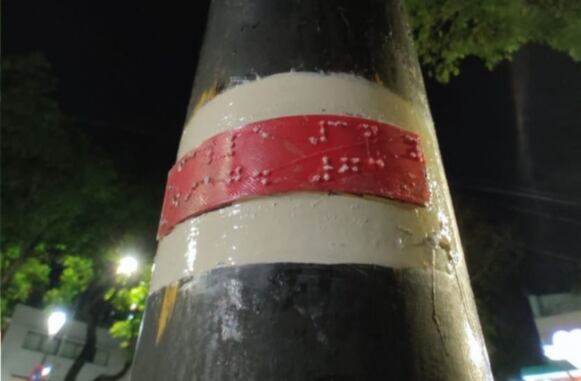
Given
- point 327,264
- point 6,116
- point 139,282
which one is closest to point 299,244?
point 327,264

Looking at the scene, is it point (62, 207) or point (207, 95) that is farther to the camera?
point (62, 207)

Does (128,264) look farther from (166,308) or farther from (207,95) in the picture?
(166,308)

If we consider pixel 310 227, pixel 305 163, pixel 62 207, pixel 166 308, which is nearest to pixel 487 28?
pixel 305 163

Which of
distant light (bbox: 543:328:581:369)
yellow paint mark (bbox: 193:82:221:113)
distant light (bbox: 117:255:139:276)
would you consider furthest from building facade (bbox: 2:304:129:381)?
yellow paint mark (bbox: 193:82:221:113)

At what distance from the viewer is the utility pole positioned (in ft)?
2.99

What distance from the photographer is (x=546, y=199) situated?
12.4 meters

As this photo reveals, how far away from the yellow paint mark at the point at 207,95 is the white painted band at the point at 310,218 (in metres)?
0.04

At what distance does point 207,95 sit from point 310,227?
0.61 metres

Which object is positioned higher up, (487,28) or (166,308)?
(487,28)

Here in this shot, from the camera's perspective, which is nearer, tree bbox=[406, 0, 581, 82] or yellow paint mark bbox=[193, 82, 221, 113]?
yellow paint mark bbox=[193, 82, 221, 113]

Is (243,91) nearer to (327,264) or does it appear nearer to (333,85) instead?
(333,85)

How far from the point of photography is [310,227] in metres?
1.01

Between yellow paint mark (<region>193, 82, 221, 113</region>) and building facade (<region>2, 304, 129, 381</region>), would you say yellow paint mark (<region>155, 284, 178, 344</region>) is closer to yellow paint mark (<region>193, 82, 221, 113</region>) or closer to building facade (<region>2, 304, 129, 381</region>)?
yellow paint mark (<region>193, 82, 221, 113</region>)

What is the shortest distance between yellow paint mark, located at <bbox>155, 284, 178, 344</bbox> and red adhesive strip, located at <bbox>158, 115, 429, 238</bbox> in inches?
7.6
